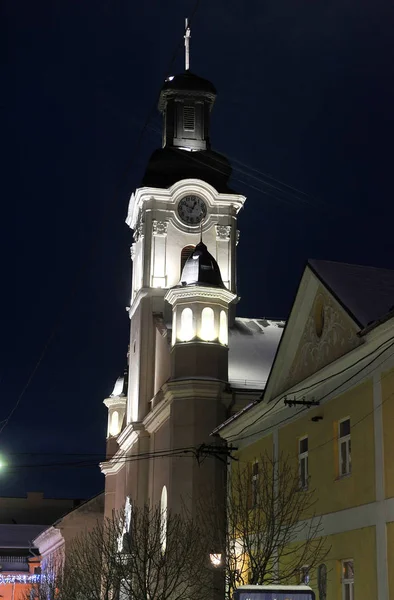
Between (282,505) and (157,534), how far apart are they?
515 cm

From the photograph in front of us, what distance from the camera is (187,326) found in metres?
45.2

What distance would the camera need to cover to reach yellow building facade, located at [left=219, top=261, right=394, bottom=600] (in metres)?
23.1

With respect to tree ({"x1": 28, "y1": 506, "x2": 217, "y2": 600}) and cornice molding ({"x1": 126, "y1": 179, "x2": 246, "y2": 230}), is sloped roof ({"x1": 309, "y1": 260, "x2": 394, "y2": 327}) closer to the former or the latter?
tree ({"x1": 28, "y1": 506, "x2": 217, "y2": 600})

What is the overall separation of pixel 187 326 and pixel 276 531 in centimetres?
1960

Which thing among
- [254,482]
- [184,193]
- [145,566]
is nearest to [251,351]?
[184,193]

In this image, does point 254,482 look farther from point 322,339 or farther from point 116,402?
point 116,402

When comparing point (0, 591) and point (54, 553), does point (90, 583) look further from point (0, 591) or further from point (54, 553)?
point (0, 591)

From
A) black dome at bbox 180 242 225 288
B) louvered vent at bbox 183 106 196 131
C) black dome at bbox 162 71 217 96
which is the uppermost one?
black dome at bbox 162 71 217 96

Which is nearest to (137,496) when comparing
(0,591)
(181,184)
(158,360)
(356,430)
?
(158,360)

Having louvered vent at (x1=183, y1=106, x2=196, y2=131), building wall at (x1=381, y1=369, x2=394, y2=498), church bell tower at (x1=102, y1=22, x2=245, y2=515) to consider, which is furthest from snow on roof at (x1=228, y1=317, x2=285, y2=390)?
building wall at (x1=381, y1=369, x2=394, y2=498)

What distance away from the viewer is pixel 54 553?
71.1 metres

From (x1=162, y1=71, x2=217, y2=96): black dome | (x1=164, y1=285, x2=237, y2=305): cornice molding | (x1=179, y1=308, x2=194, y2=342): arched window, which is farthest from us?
(x1=162, y1=71, x2=217, y2=96): black dome

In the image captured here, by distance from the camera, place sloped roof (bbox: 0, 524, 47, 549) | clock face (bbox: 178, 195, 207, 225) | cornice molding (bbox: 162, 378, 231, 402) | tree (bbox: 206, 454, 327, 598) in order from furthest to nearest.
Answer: sloped roof (bbox: 0, 524, 47, 549) → clock face (bbox: 178, 195, 207, 225) → cornice molding (bbox: 162, 378, 231, 402) → tree (bbox: 206, 454, 327, 598)

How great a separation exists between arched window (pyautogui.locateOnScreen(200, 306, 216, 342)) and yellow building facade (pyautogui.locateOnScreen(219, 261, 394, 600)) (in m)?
14.4
